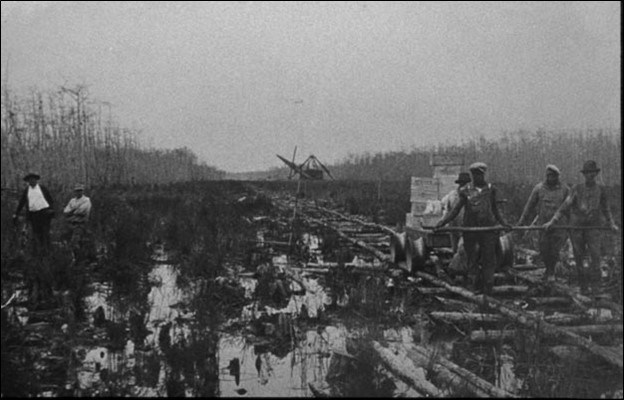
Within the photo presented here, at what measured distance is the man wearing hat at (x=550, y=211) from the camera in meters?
7.82

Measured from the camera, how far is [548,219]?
26.9 ft

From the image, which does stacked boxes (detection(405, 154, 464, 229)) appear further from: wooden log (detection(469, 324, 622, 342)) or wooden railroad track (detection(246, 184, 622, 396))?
wooden log (detection(469, 324, 622, 342))

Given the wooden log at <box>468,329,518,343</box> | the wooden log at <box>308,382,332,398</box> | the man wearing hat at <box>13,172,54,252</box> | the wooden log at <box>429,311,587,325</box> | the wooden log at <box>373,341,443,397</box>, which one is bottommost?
the wooden log at <box>308,382,332,398</box>

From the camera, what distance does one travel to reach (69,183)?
24.1 metres

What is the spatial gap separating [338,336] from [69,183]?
2133 cm

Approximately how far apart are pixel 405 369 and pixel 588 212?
4574 mm

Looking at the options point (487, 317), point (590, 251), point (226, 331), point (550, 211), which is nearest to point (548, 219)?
point (550, 211)

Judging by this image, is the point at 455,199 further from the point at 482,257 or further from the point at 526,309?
the point at 526,309

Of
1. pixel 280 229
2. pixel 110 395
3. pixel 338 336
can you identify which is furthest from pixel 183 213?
pixel 110 395

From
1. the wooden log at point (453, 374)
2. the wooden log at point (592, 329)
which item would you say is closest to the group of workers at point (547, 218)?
the wooden log at point (592, 329)

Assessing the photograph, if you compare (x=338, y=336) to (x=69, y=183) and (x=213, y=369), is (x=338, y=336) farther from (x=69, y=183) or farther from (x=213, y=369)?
(x=69, y=183)

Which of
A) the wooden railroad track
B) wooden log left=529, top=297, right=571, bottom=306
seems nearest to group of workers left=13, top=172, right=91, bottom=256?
the wooden railroad track

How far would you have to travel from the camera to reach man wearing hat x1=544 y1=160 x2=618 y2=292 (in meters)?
7.53

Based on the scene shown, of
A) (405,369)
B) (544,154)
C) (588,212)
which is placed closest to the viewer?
(405,369)
